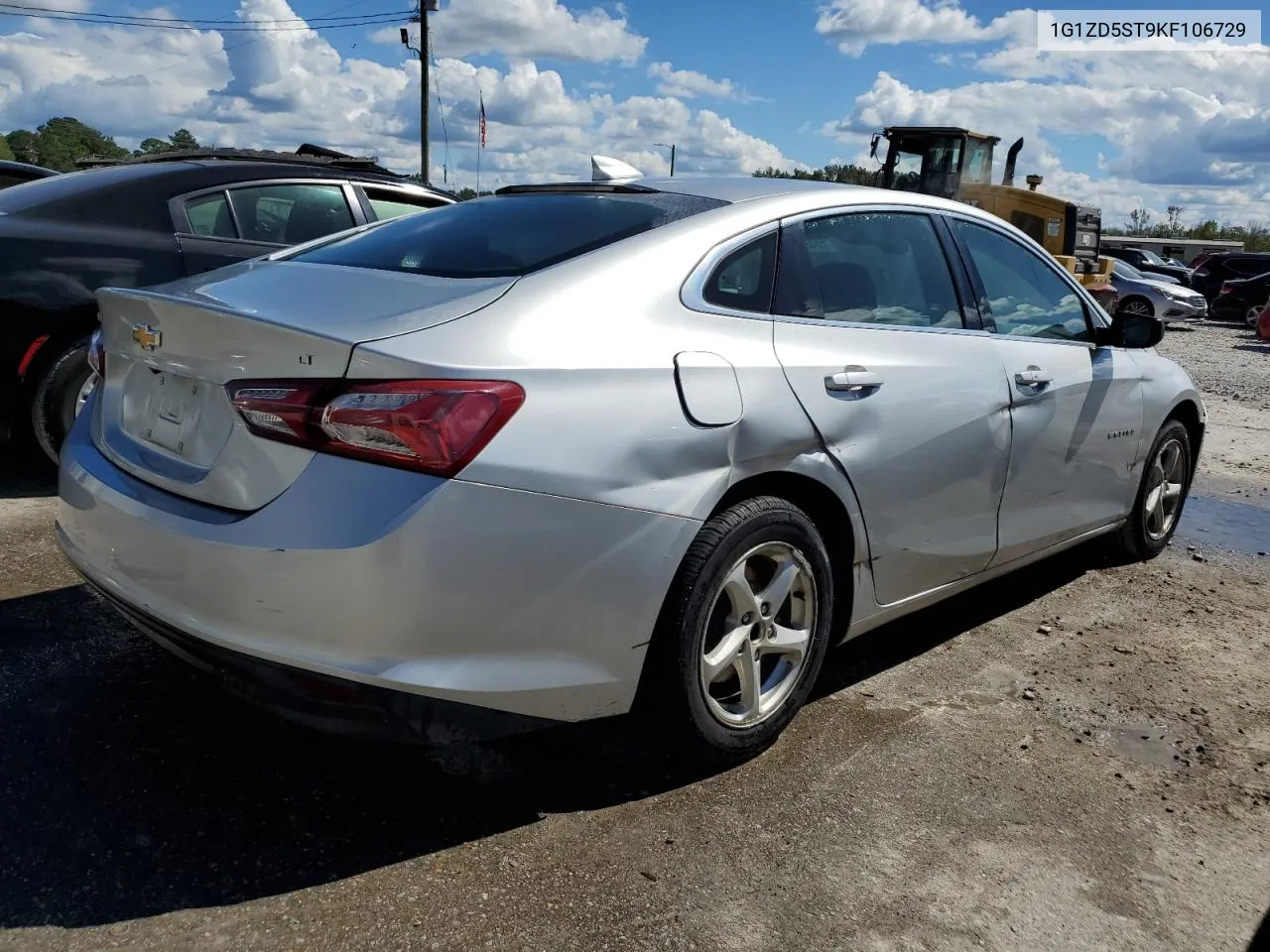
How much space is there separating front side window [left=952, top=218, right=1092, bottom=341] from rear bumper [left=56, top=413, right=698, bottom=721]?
190 cm

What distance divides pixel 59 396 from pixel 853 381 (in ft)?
12.6

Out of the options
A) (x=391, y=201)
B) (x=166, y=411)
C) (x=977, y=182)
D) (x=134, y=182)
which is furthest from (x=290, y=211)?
(x=977, y=182)

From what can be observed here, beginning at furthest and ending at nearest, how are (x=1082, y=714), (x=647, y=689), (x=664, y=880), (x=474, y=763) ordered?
(x=1082, y=714) → (x=474, y=763) → (x=647, y=689) → (x=664, y=880)

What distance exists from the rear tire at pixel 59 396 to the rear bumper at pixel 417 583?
290cm

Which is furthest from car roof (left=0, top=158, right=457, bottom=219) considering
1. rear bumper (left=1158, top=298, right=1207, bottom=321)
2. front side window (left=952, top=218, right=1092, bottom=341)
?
rear bumper (left=1158, top=298, right=1207, bottom=321)

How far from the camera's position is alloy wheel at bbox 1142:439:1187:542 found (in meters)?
4.84

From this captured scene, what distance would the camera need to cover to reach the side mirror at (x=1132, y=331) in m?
4.31

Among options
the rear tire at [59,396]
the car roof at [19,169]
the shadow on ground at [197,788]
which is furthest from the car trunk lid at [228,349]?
the car roof at [19,169]

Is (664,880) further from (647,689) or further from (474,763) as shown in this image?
(474,763)

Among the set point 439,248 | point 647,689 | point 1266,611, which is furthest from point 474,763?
point 1266,611

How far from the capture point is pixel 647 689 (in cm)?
267

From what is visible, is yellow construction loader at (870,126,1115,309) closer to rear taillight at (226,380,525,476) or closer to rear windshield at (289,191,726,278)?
rear windshield at (289,191,726,278)

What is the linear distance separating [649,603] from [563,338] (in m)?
0.64

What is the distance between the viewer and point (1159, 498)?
4969mm
